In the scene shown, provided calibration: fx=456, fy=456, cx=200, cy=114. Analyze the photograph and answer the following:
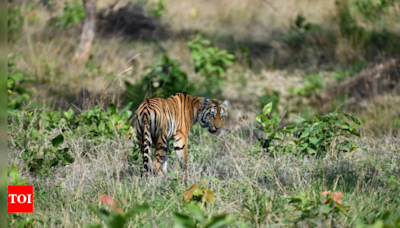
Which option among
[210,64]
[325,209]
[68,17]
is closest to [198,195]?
[325,209]

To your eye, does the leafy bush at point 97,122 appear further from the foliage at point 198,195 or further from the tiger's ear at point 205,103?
the foliage at point 198,195

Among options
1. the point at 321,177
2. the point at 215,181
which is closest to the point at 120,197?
the point at 215,181

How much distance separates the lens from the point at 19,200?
130 inches

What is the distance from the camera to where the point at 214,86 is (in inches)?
351

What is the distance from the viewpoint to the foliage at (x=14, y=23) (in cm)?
907

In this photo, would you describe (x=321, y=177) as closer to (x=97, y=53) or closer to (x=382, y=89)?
(x=382, y=89)

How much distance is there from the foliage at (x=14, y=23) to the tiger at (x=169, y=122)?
20.7 feet

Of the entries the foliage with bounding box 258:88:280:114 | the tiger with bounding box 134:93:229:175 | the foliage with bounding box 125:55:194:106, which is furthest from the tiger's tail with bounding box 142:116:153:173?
the foliage with bounding box 258:88:280:114

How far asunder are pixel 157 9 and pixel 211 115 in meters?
8.46

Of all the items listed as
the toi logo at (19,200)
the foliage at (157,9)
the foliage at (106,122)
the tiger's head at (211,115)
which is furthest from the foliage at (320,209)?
the foliage at (157,9)

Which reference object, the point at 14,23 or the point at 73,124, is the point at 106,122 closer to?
the point at 73,124

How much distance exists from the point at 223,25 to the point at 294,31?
182cm

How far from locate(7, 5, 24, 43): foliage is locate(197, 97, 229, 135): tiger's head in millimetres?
6446

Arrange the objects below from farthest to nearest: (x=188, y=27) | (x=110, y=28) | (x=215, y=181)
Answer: (x=188, y=27), (x=110, y=28), (x=215, y=181)
